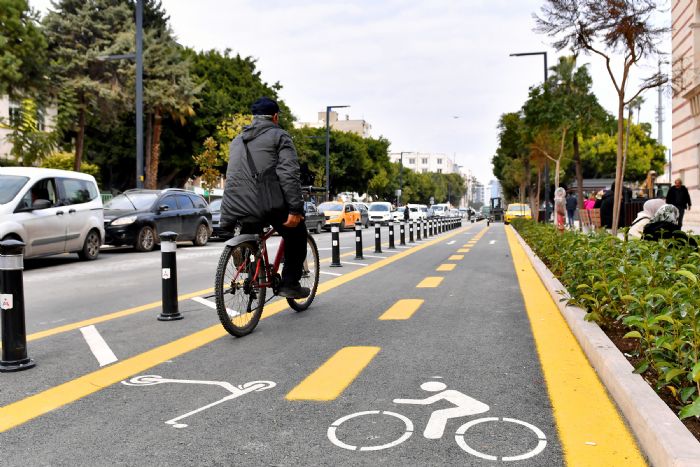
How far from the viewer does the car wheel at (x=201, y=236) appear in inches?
740

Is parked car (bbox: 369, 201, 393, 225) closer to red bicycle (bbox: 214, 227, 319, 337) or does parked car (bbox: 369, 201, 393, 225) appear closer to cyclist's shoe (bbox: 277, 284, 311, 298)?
cyclist's shoe (bbox: 277, 284, 311, 298)

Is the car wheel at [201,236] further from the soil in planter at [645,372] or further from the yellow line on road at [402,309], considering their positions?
the soil in planter at [645,372]

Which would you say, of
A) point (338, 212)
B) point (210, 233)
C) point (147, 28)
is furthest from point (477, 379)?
point (147, 28)

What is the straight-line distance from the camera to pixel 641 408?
306 cm

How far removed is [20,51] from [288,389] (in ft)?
75.7

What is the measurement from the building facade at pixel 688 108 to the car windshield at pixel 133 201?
1652cm

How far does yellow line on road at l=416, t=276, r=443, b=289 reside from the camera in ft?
30.0

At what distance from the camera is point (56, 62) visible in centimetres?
3503

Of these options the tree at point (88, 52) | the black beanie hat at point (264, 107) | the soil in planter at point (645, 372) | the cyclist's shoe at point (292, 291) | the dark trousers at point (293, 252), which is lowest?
the soil in planter at point (645, 372)

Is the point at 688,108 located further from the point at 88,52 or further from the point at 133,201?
the point at 88,52

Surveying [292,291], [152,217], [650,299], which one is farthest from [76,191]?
[650,299]

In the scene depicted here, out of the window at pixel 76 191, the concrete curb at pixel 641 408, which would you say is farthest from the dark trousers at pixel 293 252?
the window at pixel 76 191

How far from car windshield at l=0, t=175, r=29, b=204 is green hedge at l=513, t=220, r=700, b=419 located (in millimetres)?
8926

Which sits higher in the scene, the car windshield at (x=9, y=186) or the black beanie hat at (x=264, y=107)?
the black beanie hat at (x=264, y=107)
